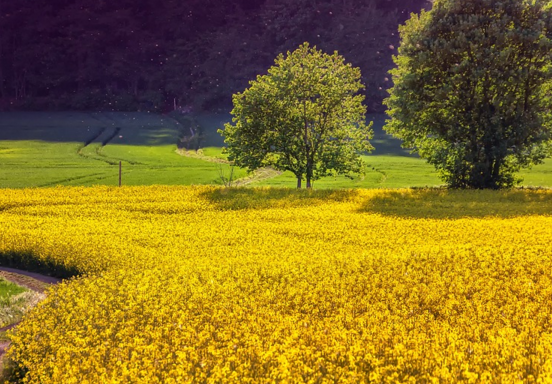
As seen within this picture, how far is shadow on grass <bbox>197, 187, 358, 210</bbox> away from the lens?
2662 centimetres

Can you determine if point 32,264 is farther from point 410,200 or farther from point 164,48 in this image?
point 164,48

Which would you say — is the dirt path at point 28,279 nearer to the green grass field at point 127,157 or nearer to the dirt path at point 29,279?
the dirt path at point 29,279

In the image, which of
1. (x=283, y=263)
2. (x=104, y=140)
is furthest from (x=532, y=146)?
(x=104, y=140)

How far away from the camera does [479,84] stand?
3216cm

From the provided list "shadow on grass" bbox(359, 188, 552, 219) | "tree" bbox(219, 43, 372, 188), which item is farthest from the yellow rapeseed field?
"tree" bbox(219, 43, 372, 188)

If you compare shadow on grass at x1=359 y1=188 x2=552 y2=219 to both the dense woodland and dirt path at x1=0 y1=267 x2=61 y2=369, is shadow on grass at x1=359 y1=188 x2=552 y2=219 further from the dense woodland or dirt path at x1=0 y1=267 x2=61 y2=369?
the dense woodland

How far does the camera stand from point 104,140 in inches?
2913

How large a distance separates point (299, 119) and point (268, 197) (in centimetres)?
785

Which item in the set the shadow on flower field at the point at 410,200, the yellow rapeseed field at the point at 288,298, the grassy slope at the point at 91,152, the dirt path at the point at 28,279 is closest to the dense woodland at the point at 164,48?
the grassy slope at the point at 91,152

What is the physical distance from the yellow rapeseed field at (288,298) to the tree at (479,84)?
31.3ft

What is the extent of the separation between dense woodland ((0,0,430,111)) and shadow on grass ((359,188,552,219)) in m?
74.0

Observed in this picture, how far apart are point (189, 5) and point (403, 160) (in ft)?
234

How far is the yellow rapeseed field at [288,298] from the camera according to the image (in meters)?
8.06

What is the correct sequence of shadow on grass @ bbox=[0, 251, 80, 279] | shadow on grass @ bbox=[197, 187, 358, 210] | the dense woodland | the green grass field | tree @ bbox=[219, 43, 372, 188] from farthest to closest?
the dense woodland, the green grass field, tree @ bbox=[219, 43, 372, 188], shadow on grass @ bbox=[197, 187, 358, 210], shadow on grass @ bbox=[0, 251, 80, 279]
